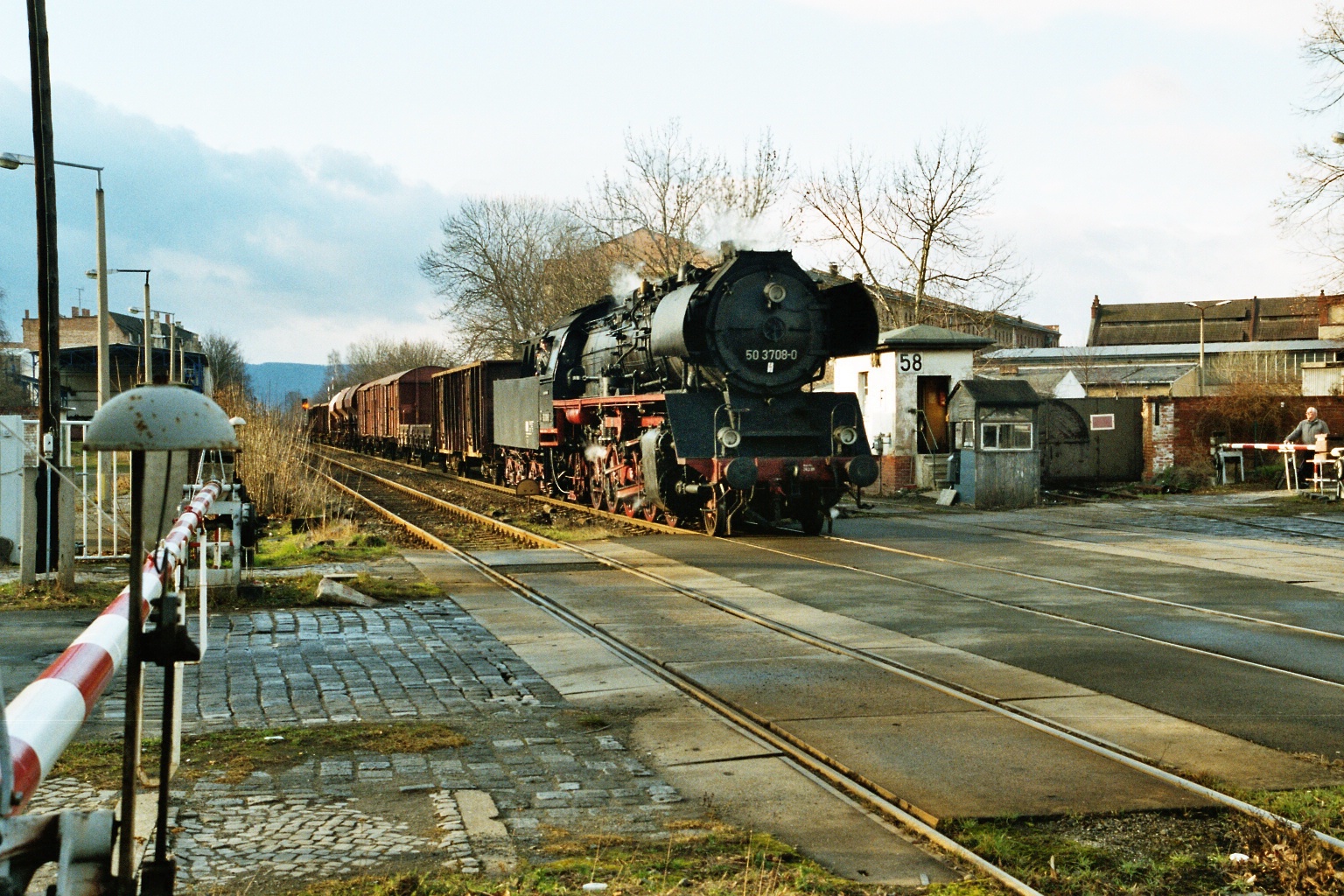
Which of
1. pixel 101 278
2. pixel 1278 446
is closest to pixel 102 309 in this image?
pixel 101 278

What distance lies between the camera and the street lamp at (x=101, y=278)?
1534 centimetres

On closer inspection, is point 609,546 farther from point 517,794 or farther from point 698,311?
point 517,794

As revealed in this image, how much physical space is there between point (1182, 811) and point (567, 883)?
2685 millimetres

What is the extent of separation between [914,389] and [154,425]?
23.0 meters

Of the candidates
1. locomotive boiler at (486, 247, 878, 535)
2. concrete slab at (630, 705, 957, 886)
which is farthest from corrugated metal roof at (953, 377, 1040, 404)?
concrete slab at (630, 705, 957, 886)

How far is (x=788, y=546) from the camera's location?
609 inches

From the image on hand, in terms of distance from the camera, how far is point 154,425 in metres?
3.00

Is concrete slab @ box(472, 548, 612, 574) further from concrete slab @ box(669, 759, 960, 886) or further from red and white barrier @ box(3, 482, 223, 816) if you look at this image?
red and white barrier @ box(3, 482, 223, 816)

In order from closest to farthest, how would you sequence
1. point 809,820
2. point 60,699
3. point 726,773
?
point 60,699 → point 809,820 → point 726,773

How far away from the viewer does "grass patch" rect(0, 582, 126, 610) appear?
10664mm

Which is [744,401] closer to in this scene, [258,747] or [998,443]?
[998,443]

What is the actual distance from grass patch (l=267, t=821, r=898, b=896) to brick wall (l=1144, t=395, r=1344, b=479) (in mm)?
24833

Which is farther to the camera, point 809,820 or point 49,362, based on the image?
point 49,362

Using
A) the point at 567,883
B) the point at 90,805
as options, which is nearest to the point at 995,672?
the point at 567,883
